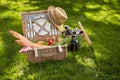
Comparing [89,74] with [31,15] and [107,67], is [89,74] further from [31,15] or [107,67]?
[31,15]

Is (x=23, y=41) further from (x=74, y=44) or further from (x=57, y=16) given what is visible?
(x=74, y=44)

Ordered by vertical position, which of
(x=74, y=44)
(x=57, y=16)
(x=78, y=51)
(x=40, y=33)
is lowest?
(x=78, y=51)

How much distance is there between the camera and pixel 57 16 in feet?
17.1

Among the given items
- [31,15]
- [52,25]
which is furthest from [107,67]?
[31,15]

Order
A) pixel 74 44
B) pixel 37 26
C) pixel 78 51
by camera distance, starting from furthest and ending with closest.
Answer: pixel 78 51
pixel 74 44
pixel 37 26

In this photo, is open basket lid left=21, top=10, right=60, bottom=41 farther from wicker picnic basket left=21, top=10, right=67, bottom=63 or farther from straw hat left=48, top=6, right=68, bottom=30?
straw hat left=48, top=6, right=68, bottom=30

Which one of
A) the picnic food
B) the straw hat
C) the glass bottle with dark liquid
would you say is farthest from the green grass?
the straw hat

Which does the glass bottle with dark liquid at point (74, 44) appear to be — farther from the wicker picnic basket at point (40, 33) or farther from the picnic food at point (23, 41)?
the picnic food at point (23, 41)

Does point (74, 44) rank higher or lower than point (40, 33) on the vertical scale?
lower

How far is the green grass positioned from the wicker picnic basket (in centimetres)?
14

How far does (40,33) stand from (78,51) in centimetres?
87

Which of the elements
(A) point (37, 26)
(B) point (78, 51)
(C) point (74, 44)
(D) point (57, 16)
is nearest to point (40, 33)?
(A) point (37, 26)

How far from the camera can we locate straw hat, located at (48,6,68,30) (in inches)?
205

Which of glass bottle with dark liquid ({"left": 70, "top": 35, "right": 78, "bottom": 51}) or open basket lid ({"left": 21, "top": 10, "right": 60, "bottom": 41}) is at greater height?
open basket lid ({"left": 21, "top": 10, "right": 60, "bottom": 41})
